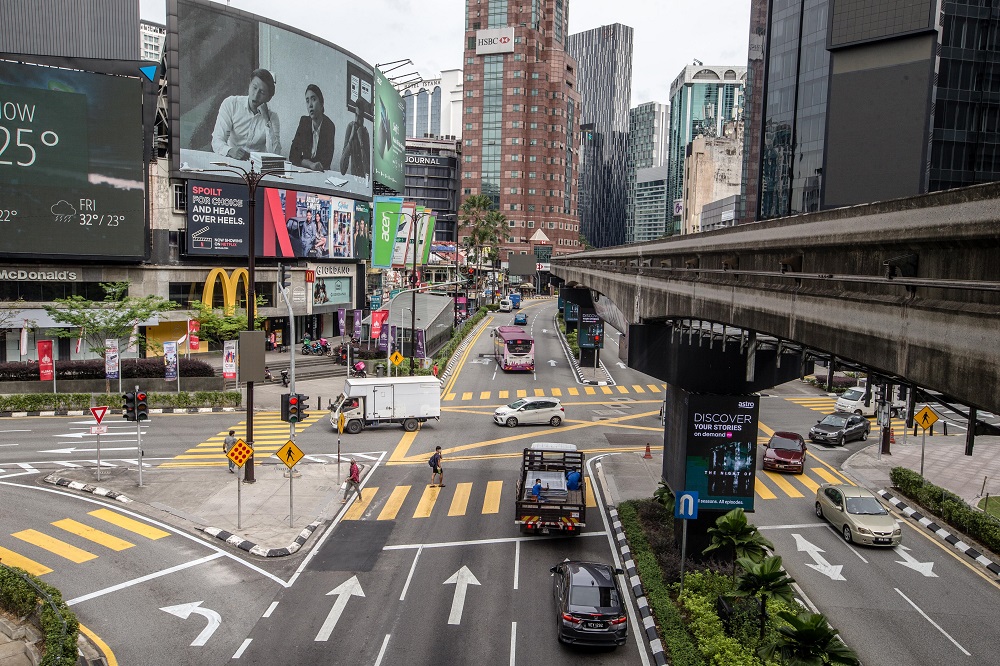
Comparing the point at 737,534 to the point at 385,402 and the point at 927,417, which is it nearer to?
the point at 927,417

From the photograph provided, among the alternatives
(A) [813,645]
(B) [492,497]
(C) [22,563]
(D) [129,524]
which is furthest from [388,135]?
(A) [813,645]

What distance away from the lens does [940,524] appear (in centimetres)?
2405

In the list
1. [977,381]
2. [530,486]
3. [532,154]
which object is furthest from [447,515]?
[532,154]

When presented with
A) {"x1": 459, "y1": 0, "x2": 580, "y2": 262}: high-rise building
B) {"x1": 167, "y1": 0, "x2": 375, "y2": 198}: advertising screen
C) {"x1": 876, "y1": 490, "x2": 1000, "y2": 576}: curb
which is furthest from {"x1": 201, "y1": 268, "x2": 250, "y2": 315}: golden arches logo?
{"x1": 459, "y1": 0, "x2": 580, "y2": 262}: high-rise building

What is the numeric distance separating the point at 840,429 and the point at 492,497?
1943 cm

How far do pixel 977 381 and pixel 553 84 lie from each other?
153 metres

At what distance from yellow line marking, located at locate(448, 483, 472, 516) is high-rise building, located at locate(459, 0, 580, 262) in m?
125

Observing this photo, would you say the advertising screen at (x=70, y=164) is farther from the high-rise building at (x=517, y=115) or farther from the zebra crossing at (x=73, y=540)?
the high-rise building at (x=517, y=115)

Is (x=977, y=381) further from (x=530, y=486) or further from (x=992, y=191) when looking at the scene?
(x=530, y=486)

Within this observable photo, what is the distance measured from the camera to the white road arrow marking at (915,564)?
804 inches

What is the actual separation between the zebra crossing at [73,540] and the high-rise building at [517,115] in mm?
130348

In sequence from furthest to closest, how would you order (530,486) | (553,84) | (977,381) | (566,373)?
(553,84)
(566,373)
(530,486)
(977,381)

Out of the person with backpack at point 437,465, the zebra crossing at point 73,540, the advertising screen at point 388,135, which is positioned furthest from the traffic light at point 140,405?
the advertising screen at point 388,135

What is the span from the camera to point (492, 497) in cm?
2691
